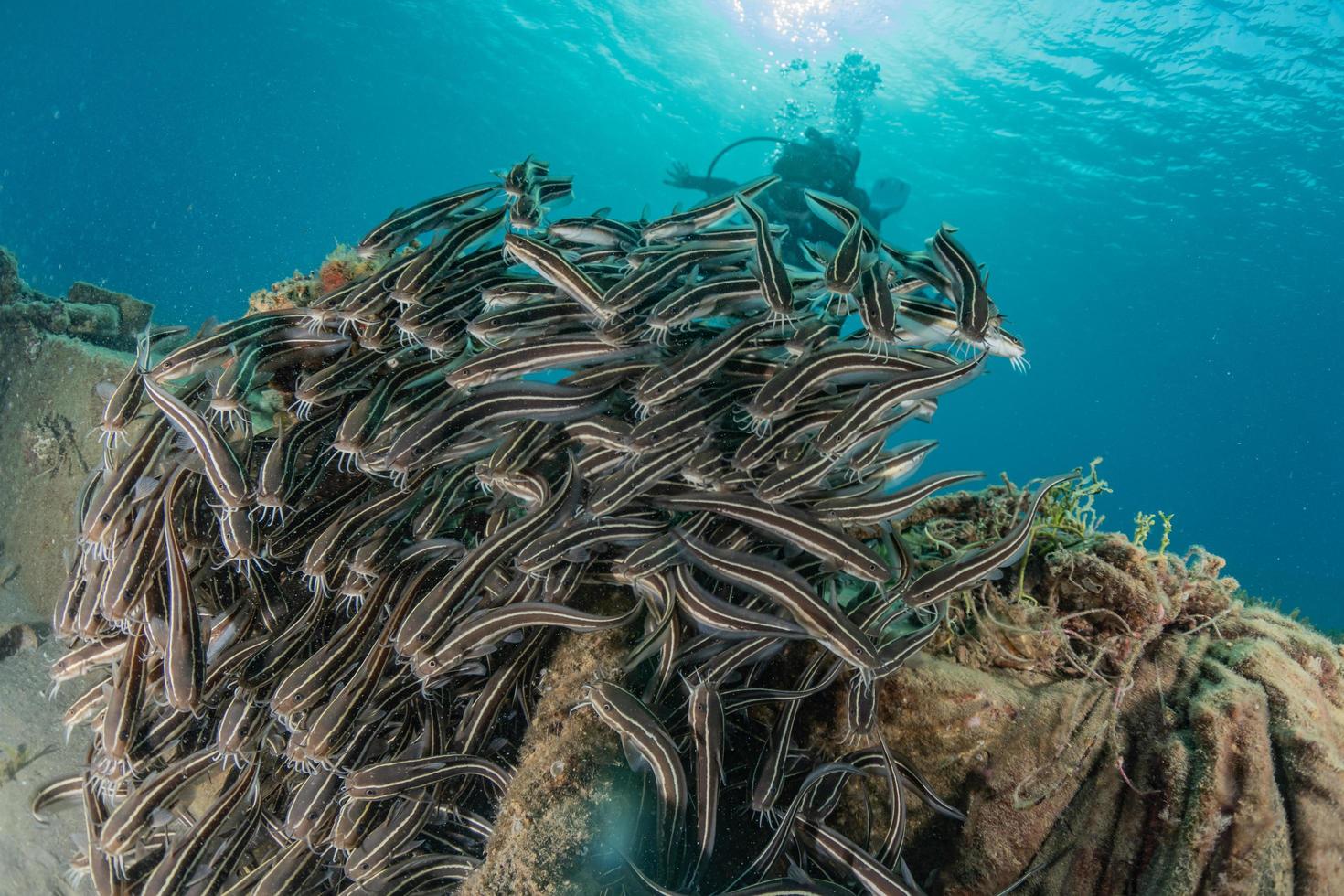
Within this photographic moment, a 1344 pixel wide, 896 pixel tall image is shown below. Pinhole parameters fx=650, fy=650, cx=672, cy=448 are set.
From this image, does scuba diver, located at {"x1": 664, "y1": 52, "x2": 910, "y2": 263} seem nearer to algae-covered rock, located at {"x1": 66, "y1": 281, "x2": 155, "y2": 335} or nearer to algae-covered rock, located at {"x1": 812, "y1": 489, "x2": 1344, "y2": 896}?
algae-covered rock, located at {"x1": 66, "y1": 281, "x2": 155, "y2": 335}

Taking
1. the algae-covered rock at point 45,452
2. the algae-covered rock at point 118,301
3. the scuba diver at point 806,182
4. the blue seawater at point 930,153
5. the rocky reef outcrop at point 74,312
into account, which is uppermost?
the blue seawater at point 930,153

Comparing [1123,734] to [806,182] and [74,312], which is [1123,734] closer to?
[806,182]

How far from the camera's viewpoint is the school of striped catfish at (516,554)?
163 inches

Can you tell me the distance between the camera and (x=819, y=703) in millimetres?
4695

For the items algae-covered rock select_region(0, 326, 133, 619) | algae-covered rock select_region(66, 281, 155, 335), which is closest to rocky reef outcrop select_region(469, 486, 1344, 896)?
algae-covered rock select_region(0, 326, 133, 619)

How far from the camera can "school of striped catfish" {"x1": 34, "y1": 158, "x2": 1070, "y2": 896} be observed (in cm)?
413

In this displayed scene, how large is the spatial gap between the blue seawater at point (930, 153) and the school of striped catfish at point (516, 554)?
189 cm

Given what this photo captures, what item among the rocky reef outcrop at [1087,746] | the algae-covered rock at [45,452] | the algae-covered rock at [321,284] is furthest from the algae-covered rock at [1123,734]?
the algae-covered rock at [45,452]

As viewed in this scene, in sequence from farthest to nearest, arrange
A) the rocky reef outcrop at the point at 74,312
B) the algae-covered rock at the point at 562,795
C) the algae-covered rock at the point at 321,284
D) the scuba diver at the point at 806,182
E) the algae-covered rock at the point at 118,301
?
the scuba diver at the point at 806,182 < the algae-covered rock at the point at 118,301 < the rocky reef outcrop at the point at 74,312 < the algae-covered rock at the point at 321,284 < the algae-covered rock at the point at 562,795

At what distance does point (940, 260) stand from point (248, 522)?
4.98 meters

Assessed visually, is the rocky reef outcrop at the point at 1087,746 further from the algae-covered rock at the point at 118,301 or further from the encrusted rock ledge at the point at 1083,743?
the algae-covered rock at the point at 118,301

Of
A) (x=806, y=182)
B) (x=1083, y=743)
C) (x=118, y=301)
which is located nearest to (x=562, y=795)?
(x=1083, y=743)

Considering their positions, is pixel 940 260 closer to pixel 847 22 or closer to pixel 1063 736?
pixel 1063 736

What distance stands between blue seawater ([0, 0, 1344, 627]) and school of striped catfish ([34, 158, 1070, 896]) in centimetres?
189
